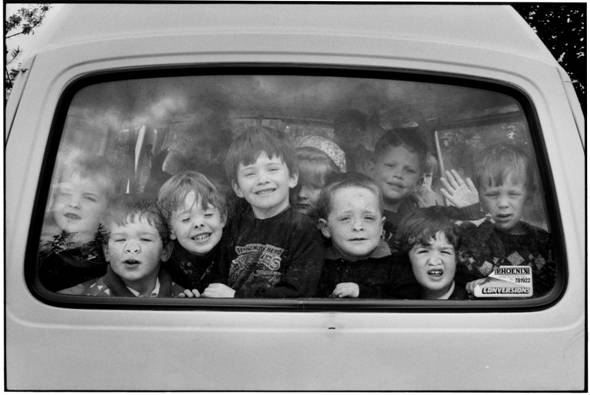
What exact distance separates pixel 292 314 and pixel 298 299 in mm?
61

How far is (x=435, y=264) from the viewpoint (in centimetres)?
271

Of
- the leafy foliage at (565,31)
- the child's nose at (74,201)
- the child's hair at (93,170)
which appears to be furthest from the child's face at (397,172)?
the child's nose at (74,201)

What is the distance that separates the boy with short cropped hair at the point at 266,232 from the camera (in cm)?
267

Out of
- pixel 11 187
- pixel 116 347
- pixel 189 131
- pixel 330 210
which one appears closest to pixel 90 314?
pixel 116 347

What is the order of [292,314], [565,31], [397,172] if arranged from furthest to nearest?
[565,31] < [397,172] < [292,314]

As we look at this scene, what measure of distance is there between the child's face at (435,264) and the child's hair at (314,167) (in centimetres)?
40

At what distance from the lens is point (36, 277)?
2.66 metres

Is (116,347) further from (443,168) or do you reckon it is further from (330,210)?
(443,168)

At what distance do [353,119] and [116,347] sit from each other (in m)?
1.14

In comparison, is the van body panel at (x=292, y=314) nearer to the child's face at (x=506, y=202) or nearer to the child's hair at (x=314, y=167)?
the child's face at (x=506, y=202)

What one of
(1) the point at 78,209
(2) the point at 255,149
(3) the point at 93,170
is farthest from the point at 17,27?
(2) the point at 255,149

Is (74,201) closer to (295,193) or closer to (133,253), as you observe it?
(133,253)

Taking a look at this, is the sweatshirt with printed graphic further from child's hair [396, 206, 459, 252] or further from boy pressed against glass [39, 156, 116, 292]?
boy pressed against glass [39, 156, 116, 292]

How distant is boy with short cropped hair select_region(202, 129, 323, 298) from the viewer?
2.67m
